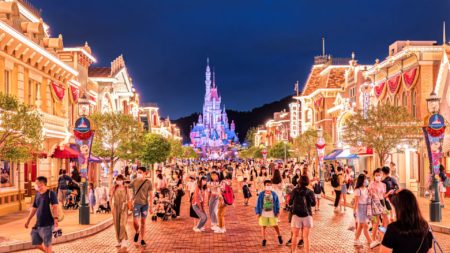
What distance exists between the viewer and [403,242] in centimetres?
553

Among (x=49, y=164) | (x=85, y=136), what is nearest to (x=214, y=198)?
(x=85, y=136)

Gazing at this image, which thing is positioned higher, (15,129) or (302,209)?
(15,129)

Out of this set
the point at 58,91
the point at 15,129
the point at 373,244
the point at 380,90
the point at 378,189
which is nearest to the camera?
the point at 373,244

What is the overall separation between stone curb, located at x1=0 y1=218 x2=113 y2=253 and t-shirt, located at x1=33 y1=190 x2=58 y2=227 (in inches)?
133

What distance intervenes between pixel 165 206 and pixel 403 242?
52.0ft

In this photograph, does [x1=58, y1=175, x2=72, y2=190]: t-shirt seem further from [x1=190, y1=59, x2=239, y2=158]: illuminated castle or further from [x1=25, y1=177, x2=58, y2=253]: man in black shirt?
[x1=190, y1=59, x2=239, y2=158]: illuminated castle

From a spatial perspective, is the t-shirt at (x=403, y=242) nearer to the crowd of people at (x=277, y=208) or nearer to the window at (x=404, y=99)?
the crowd of people at (x=277, y=208)

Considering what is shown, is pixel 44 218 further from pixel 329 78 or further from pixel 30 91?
pixel 329 78

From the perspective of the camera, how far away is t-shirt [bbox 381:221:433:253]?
18.1 ft

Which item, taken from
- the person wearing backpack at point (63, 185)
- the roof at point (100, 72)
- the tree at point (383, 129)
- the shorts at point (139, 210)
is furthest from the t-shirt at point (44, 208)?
the roof at point (100, 72)

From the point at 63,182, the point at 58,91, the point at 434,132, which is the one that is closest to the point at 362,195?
the point at 434,132

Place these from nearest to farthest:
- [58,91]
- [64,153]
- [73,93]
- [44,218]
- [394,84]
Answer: [44,218], [64,153], [58,91], [73,93], [394,84]

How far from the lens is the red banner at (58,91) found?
29.6 meters

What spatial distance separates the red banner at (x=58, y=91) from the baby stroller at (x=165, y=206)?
1106 cm
